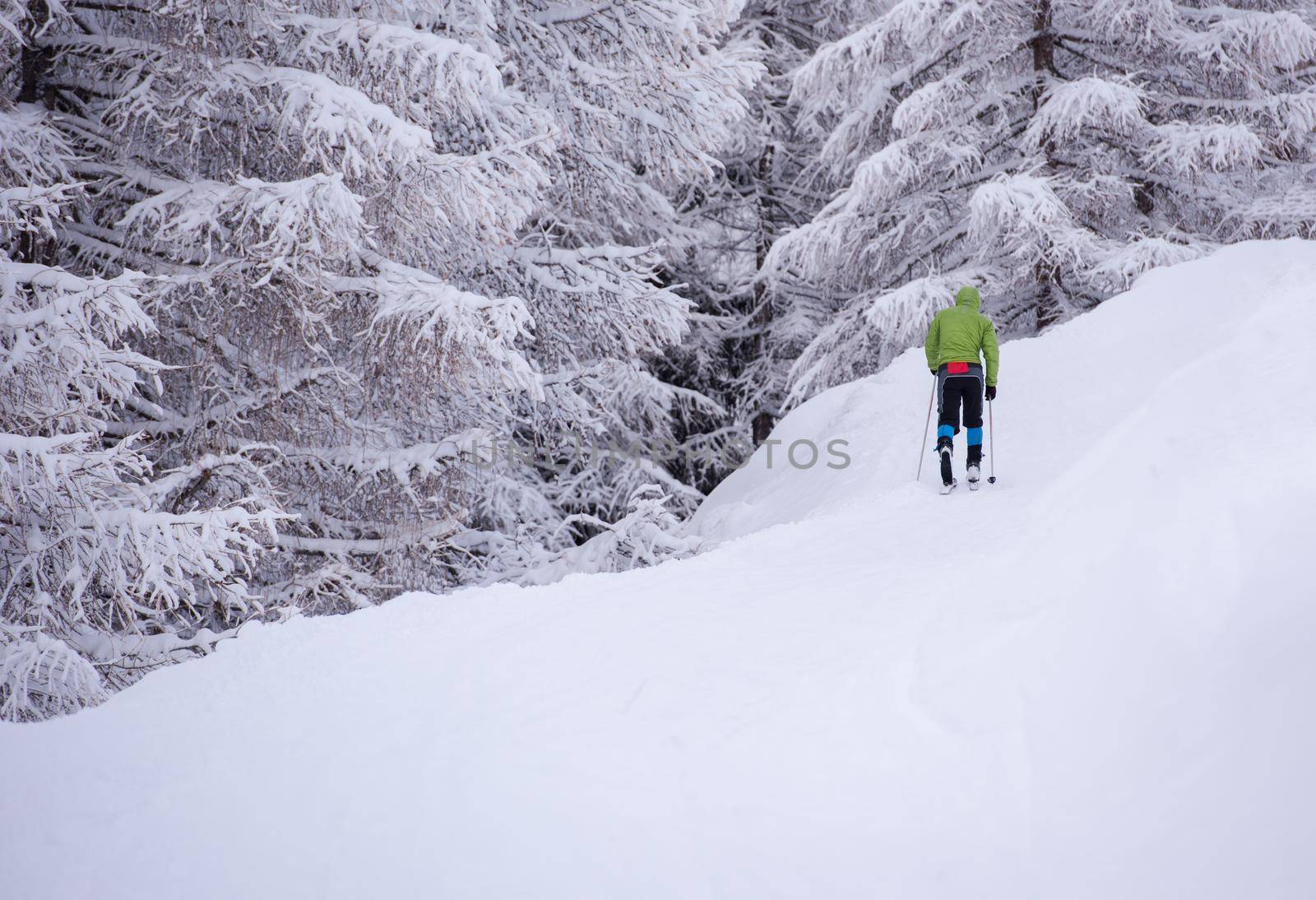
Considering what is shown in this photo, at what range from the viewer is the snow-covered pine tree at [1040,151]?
979 cm

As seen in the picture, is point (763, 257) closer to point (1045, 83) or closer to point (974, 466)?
point (1045, 83)

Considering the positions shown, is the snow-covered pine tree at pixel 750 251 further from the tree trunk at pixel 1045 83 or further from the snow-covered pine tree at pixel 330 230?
the snow-covered pine tree at pixel 330 230

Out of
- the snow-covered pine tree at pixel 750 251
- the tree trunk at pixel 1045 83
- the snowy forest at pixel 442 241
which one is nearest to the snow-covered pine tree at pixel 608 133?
the snowy forest at pixel 442 241

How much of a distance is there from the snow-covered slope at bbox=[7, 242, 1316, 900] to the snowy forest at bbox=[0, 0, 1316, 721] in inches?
69.6

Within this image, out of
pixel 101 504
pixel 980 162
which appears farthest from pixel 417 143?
pixel 980 162

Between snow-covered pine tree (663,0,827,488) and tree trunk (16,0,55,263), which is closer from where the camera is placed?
tree trunk (16,0,55,263)

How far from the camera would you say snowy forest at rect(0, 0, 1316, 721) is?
4738mm

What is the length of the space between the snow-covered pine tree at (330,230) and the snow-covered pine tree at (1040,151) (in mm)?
3934

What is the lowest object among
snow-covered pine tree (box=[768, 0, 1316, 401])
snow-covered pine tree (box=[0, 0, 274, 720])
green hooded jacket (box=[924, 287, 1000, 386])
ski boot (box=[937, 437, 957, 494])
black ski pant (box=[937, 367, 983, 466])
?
snow-covered pine tree (box=[0, 0, 274, 720])

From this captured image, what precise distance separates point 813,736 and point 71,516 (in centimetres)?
388

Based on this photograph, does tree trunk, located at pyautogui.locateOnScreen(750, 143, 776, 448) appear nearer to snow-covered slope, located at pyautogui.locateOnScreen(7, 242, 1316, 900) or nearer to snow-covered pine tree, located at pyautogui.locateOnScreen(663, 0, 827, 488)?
snow-covered pine tree, located at pyautogui.locateOnScreen(663, 0, 827, 488)

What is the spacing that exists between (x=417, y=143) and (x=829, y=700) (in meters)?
4.46

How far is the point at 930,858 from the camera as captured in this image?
2449mm

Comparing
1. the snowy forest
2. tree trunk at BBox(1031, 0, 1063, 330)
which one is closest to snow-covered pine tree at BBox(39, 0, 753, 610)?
the snowy forest
